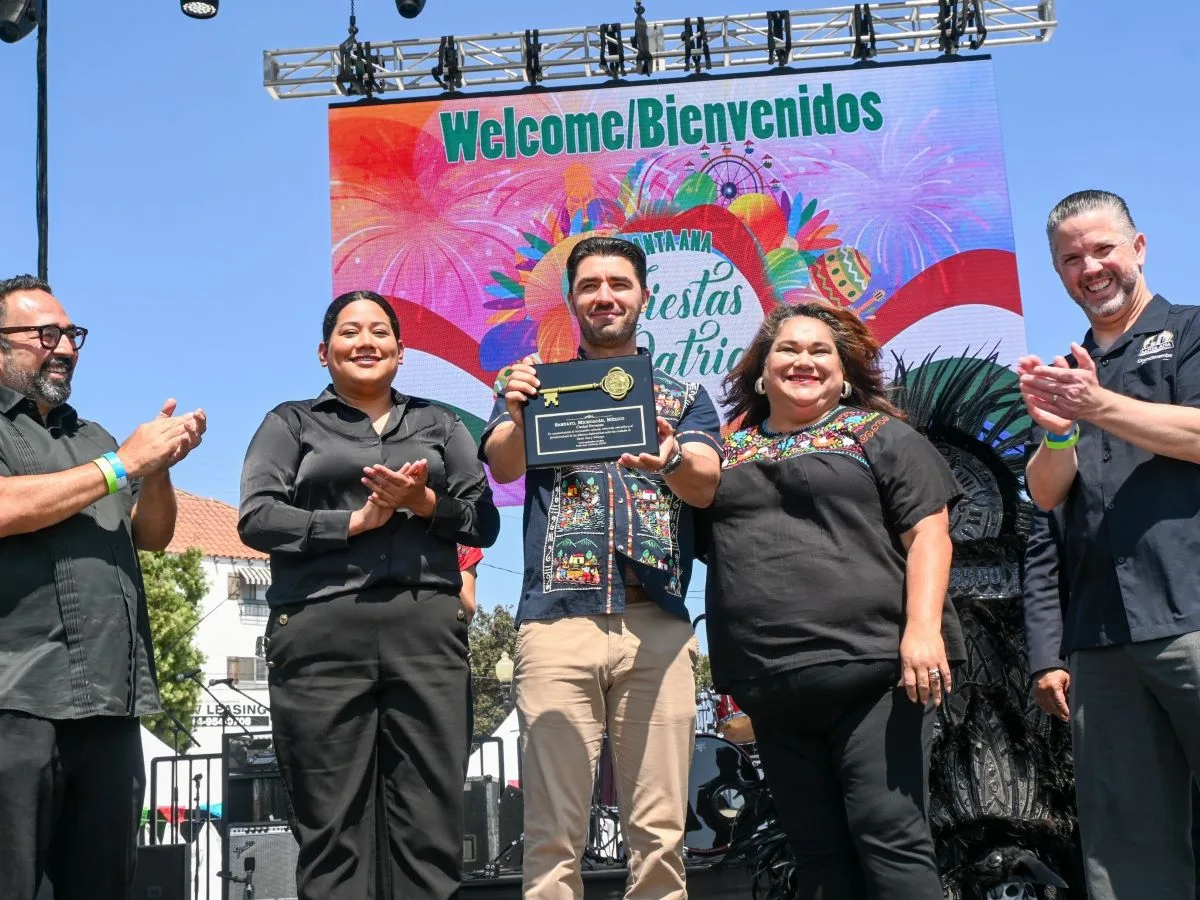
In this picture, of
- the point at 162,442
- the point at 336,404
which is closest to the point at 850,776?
the point at 336,404

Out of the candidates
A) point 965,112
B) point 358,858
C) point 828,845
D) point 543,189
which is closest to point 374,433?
point 358,858

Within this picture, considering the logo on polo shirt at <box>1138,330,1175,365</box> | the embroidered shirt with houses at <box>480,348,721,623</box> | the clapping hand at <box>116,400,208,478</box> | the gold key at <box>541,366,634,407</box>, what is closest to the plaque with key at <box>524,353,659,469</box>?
the gold key at <box>541,366,634,407</box>

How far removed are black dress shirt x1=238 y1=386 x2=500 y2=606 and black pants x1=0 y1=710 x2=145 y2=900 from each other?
0.50m

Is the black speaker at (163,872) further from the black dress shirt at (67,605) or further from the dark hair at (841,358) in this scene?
the dark hair at (841,358)

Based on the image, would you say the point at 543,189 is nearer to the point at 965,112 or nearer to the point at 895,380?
the point at 965,112

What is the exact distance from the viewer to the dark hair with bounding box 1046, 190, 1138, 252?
2900mm

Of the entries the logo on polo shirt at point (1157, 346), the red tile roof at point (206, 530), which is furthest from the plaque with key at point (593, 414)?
the red tile roof at point (206, 530)

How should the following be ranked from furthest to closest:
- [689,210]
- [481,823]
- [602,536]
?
[689,210]
[481,823]
[602,536]

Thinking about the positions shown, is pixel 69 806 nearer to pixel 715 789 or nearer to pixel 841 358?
pixel 841 358

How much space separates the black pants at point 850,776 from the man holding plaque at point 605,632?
0.77 feet

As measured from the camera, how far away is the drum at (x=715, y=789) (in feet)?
19.0

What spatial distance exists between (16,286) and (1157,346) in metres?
2.72

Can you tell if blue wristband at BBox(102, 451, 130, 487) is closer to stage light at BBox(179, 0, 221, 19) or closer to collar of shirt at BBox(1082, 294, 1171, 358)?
collar of shirt at BBox(1082, 294, 1171, 358)

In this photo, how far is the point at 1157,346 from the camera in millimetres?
2822
